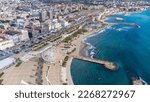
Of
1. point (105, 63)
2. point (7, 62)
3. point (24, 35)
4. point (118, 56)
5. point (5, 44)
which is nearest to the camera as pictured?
point (7, 62)

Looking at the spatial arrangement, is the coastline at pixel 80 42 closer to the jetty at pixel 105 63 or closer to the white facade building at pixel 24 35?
the jetty at pixel 105 63

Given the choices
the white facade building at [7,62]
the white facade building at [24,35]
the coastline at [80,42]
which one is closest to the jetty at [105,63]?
the coastline at [80,42]

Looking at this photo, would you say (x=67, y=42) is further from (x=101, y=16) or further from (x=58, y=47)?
(x=101, y=16)

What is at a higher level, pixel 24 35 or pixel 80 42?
pixel 24 35

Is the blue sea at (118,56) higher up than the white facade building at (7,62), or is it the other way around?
the white facade building at (7,62)

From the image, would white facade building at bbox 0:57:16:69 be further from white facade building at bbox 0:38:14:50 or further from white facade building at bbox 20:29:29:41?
white facade building at bbox 20:29:29:41

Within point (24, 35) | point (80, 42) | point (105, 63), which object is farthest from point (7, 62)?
point (80, 42)

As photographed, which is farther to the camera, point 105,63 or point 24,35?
point 24,35

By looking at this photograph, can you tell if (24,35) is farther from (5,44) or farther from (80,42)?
(80,42)
